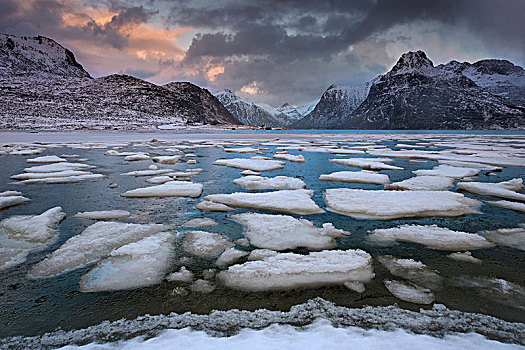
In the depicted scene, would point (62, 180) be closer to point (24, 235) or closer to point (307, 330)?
point (24, 235)

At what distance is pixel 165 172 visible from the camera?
30.6 feet

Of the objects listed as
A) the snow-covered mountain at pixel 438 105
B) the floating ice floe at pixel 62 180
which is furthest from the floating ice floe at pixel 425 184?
the snow-covered mountain at pixel 438 105

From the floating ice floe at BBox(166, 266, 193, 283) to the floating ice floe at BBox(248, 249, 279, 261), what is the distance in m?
0.75

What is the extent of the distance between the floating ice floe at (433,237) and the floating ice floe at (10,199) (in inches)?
263

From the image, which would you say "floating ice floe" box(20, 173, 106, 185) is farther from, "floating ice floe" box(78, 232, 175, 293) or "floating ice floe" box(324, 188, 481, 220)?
"floating ice floe" box(324, 188, 481, 220)

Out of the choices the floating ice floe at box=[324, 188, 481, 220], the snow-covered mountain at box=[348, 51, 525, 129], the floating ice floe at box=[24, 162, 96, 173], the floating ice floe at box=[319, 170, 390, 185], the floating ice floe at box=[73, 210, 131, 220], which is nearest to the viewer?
the floating ice floe at box=[73, 210, 131, 220]

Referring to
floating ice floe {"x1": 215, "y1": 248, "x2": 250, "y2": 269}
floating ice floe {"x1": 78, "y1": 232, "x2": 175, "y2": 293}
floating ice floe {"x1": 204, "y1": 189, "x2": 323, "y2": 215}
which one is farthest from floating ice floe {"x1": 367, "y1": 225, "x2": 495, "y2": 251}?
floating ice floe {"x1": 78, "y1": 232, "x2": 175, "y2": 293}

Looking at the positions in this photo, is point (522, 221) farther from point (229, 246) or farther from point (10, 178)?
point (10, 178)

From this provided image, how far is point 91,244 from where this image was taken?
3.57 metres

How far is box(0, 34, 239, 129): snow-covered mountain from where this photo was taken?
69250 millimetres

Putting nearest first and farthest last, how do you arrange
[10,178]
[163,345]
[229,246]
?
1. [163,345]
2. [229,246]
3. [10,178]

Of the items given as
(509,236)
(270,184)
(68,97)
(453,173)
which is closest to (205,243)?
(270,184)

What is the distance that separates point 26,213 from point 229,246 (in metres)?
4.00

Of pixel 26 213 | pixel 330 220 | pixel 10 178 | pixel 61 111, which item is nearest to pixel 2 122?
pixel 61 111
